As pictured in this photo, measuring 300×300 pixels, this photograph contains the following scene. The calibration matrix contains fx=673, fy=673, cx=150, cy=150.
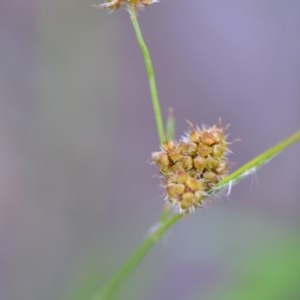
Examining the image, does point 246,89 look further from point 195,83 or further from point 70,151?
point 70,151

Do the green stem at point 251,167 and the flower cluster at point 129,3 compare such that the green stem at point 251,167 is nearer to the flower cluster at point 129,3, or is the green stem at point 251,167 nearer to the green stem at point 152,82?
the green stem at point 152,82

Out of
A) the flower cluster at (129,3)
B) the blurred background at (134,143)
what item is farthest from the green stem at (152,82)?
the blurred background at (134,143)

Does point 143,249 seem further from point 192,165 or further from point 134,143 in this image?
point 134,143

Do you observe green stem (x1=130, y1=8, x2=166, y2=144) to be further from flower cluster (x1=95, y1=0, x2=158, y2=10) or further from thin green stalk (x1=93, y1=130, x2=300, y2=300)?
thin green stalk (x1=93, y1=130, x2=300, y2=300)

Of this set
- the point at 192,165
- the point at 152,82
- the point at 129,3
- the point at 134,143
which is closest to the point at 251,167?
the point at 192,165

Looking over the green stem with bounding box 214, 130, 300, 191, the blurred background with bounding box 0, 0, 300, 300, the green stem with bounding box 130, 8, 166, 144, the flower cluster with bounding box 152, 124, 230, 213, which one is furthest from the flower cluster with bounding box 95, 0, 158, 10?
the blurred background with bounding box 0, 0, 300, 300
